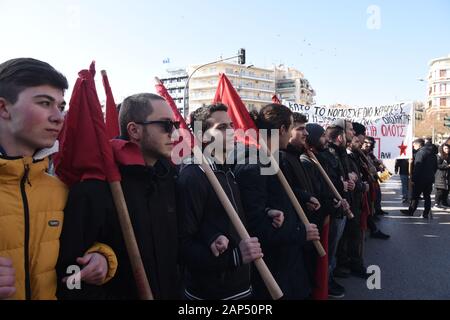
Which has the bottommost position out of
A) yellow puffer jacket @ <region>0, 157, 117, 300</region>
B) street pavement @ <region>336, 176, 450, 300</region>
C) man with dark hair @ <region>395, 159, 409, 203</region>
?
street pavement @ <region>336, 176, 450, 300</region>

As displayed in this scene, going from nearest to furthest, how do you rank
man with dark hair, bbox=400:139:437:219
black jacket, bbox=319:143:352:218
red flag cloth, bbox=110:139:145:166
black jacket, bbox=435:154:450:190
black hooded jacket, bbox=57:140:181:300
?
1. black hooded jacket, bbox=57:140:181:300
2. red flag cloth, bbox=110:139:145:166
3. black jacket, bbox=319:143:352:218
4. man with dark hair, bbox=400:139:437:219
5. black jacket, bbox=435:154:450:190

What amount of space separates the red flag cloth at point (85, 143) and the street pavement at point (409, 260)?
141 inches

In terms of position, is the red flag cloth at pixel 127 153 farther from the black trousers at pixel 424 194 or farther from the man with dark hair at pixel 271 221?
the black trousers at pixel 424 194

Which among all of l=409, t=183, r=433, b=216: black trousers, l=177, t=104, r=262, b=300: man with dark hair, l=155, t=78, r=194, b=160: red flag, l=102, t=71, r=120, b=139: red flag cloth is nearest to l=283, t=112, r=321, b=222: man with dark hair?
l=177, t=104, r=262, b=300: man with dark hair

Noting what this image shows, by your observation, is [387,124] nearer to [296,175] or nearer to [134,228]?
[296,175]

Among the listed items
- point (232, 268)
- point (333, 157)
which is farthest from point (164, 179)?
point (333, 157)

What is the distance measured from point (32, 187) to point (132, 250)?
484mm

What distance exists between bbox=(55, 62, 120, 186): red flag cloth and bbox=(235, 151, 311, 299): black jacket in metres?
1.16

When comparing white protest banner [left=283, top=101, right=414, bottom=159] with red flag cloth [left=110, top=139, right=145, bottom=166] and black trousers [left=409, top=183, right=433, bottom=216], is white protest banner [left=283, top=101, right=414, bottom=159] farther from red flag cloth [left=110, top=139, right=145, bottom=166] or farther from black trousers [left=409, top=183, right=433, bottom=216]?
red flag cloth [left=110, top=139, right=145, bottom=166]

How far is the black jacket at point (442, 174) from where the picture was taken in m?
9.52

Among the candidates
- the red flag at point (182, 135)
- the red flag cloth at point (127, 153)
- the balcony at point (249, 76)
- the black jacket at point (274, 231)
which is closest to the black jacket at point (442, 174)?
the black jacket at point (274, 231)

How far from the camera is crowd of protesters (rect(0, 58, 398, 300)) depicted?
138cm
